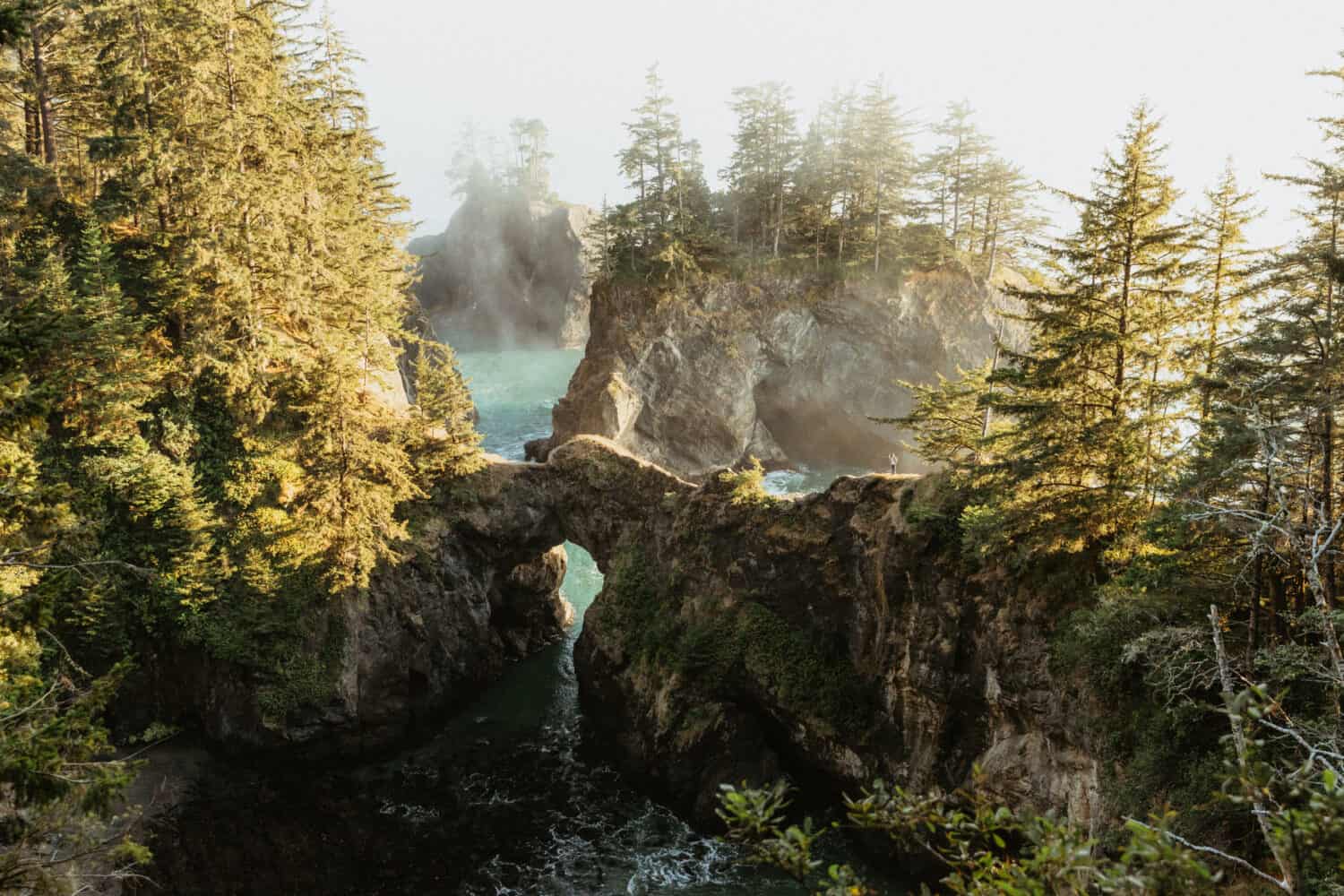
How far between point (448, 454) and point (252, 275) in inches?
350

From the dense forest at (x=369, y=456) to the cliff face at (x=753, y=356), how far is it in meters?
15.4

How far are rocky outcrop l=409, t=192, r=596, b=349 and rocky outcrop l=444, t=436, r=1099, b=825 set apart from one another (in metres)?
49.4

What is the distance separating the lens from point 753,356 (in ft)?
154

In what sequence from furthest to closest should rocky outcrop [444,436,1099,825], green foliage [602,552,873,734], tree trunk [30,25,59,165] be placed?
tree trunk [30,25,59,165] < green foliage [602,552,873,734] < rocky outcrop [444,436,1099,825]

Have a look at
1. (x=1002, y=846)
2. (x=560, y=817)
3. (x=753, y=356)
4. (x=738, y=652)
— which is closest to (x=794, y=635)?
(x=738, y=652)

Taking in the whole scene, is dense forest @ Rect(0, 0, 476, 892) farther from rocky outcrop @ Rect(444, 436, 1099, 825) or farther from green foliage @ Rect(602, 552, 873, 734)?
green foliage @ Rect(602, 552, 873, 734)

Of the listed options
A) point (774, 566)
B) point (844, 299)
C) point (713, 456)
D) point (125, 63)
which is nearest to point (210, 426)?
point (125, 63)

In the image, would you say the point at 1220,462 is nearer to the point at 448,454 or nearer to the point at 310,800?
the point at 448,454

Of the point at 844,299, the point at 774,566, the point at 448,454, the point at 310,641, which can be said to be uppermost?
the point at 844,299

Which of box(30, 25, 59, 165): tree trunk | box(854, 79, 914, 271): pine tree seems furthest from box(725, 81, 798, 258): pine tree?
box(30, 25, 59, 165): tree trunk

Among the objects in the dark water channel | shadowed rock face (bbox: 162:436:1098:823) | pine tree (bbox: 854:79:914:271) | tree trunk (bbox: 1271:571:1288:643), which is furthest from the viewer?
pine tree (bbox: 854:79:914:271)

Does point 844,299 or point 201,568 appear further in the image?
point 844,299

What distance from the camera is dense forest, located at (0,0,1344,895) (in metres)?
7.42

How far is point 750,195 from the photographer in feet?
161
